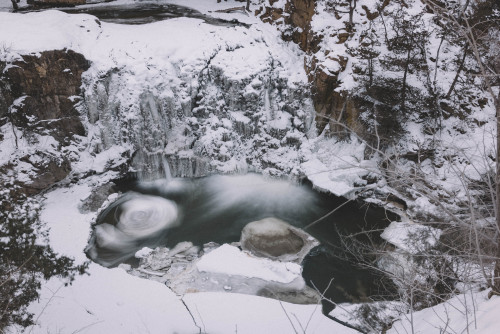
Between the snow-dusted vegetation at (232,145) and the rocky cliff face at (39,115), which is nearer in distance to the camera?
the snow-dusted vegetation at (232,145)

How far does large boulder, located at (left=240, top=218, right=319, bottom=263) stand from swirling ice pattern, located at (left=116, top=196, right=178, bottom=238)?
2.64 meters

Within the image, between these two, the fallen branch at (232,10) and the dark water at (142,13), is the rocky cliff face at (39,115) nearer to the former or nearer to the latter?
the dark water at (142,13)

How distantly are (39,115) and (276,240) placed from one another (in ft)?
29.4

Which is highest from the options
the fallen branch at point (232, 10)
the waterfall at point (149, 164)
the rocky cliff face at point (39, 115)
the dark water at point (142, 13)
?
the fallen branch at point (232, 10)

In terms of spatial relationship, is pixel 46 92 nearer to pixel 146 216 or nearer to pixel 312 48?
pixel 146 216

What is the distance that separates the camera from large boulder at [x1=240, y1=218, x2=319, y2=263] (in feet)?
33.7

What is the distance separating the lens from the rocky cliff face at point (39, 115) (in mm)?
11578

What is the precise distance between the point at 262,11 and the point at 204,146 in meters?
7.15

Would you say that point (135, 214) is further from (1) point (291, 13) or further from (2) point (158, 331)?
(1) point (291, 13)

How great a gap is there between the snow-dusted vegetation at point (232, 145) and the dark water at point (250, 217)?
2.3 inches

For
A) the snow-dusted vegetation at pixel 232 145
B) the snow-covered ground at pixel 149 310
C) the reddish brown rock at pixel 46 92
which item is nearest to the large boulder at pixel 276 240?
the snow-dusted vegetation at pixel 232 145

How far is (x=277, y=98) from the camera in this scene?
1428cm

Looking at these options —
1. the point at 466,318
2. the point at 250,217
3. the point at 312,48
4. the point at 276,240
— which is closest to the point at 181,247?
the point at 250,217

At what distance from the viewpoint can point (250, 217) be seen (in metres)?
11.8
